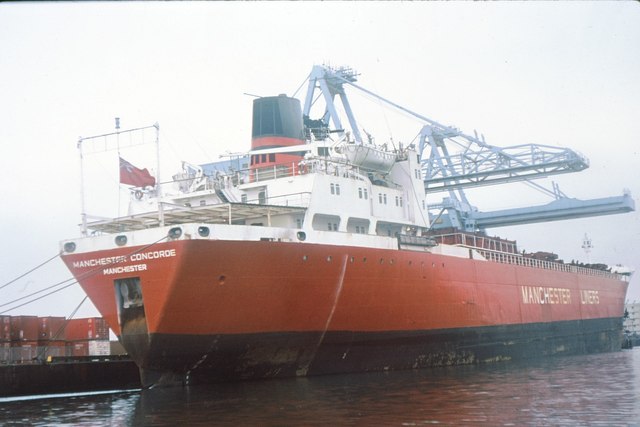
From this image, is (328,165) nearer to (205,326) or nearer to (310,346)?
(310,346)

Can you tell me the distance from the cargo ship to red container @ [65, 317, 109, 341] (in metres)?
4.20

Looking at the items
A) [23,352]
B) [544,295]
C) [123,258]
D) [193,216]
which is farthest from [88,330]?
[544,295]

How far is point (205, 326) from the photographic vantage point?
1805cm

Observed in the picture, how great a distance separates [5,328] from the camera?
2192 centimetres

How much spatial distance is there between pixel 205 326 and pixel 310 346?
3.42 metres

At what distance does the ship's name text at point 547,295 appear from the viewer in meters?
32.3

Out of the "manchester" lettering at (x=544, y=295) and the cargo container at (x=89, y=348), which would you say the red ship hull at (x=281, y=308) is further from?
the "manchester" lettering at (x=544, y=295)

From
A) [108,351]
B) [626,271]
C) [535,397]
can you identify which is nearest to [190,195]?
[108,351]

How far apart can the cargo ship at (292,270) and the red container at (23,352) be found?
3.16 meters

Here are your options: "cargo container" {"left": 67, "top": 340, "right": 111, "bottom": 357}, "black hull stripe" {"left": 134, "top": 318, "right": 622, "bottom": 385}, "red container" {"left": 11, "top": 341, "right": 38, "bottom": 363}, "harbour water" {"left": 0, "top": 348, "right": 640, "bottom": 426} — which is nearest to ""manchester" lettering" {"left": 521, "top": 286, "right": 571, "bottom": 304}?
"black hull stripe" {"left": 134, "top": 318, "right": 622, "bottom": 385}

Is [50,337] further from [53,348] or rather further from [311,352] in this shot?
[311,352]

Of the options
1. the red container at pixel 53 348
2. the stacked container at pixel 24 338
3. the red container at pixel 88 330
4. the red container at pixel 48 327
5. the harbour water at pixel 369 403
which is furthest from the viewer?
the red container at pixel 88 330

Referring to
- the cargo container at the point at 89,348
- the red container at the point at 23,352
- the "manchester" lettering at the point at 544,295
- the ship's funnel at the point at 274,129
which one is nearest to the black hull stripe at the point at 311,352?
the "manchester" lettering at the point at 544,295

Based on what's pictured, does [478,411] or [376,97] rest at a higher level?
[376,97]
